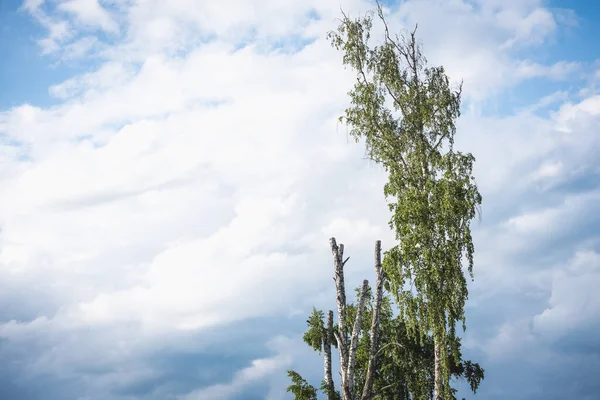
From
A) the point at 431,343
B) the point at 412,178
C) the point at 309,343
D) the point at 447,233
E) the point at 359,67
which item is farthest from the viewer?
the point at 431,343

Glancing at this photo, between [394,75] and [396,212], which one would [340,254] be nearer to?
[396,212]

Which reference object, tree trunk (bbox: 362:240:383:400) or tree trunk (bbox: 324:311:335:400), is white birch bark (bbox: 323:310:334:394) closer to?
tree trunk (bbox: 324:311:335:400)

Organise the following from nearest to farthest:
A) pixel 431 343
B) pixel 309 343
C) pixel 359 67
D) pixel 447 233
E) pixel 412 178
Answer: pixel 447 233, pixel 412 178, pixel 359 67, pixel 309 343, pixel 431 343

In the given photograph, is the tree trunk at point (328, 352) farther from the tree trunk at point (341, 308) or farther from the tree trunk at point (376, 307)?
the tree trunk at point (376, 307)

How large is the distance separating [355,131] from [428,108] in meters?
3.41

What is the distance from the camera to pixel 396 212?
798 inches

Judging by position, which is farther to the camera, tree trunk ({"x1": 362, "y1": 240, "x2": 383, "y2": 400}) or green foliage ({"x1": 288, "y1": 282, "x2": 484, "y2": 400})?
green foliage ({"x1": 288, "y1": 282, "x2": 484, "y2": 400})

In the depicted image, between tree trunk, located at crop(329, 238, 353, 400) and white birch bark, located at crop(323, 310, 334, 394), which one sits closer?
tree trunk, located at crop(329, 238, 353, 400)

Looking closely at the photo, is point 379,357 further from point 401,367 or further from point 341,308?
point 341,308

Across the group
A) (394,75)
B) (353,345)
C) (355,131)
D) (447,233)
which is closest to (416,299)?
(447,233)

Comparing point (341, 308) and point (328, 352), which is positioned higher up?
point (341, 308)

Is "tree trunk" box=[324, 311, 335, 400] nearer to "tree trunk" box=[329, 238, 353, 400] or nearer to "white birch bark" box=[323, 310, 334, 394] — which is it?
"white birch bark" box=[323, 310, 334, 394]

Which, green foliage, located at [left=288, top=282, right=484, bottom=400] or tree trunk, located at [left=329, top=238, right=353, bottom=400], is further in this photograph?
green foliage, located at [left=288, top=282, right=484, bottom=400]

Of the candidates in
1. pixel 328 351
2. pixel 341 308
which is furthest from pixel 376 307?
pixel 328 351
